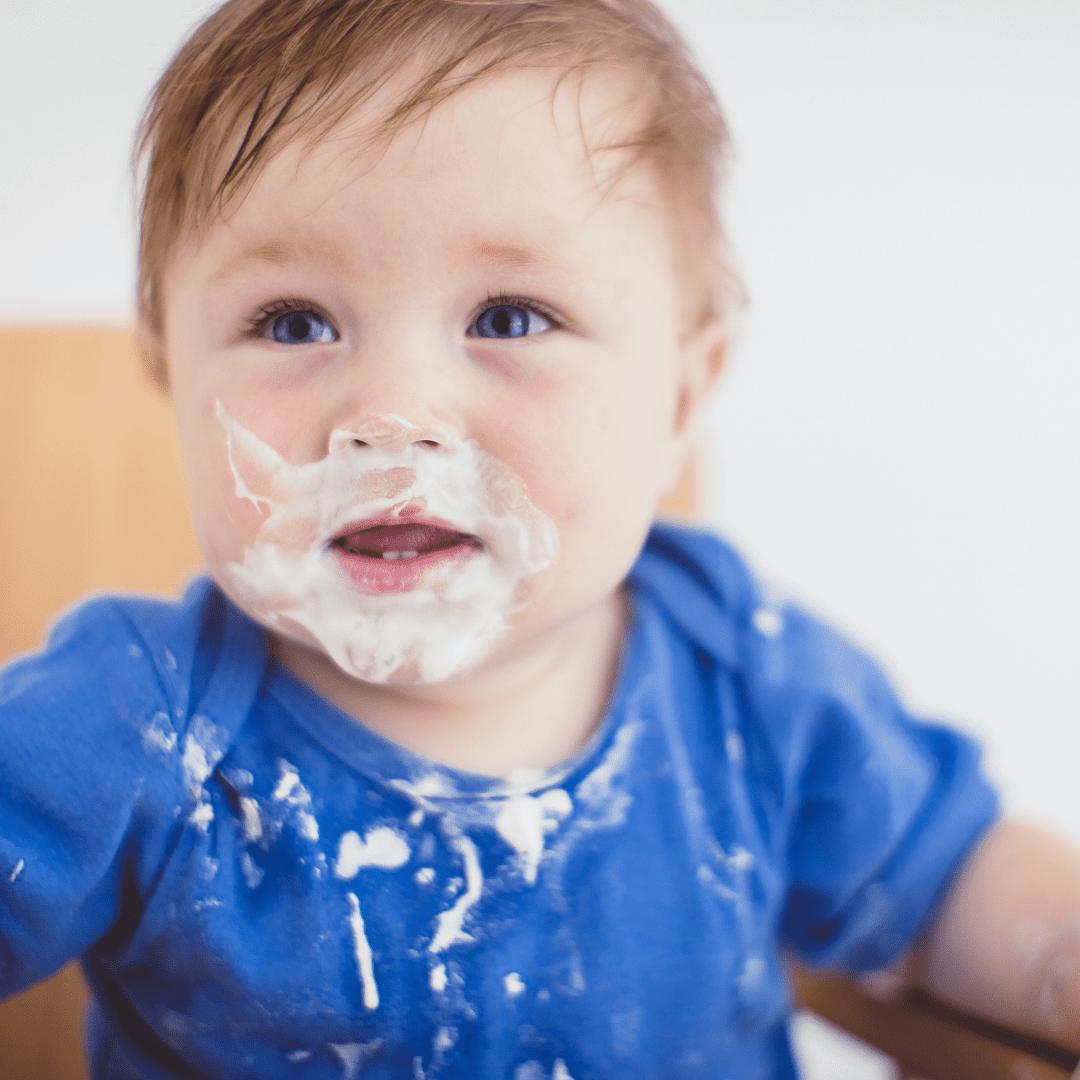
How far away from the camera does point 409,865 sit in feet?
1.60

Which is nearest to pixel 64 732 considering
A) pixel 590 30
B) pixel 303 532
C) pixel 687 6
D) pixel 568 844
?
pixel 303 532

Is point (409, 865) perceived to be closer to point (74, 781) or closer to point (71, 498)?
point (74, 781)

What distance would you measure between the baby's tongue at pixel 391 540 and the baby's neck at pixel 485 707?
8 centimetres

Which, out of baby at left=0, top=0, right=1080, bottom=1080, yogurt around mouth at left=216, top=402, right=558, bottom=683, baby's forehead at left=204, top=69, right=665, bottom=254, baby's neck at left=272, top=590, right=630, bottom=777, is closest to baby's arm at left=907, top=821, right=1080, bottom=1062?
baby at left=0, top=0, right=1080, bottom=1080

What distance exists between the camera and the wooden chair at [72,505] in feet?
2.35

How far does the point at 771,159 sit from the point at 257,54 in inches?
28.1

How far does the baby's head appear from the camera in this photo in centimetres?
41

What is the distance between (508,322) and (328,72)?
5.3 inches

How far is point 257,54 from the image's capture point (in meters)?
0.44

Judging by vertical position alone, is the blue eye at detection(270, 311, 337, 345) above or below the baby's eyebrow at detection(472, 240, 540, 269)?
below

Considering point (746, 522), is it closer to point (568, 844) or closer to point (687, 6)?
point (687, 6)

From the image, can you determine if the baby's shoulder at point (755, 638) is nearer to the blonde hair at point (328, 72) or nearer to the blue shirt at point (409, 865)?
the blue shirt at point (409, 865)

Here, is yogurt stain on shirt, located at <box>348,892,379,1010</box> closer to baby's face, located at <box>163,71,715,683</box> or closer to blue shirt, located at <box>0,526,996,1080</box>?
blue shirt, located at <box>0,526,996,1080</box>

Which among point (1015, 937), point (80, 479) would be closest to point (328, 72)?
point (80, 479)
